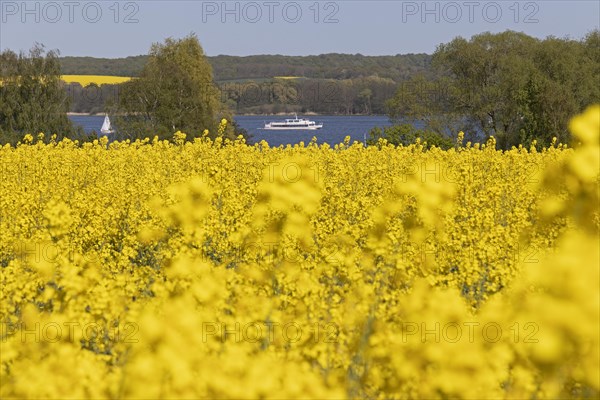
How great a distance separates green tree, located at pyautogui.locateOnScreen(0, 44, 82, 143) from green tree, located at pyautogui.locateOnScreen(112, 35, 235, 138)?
4.08m

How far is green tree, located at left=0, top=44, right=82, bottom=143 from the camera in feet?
184

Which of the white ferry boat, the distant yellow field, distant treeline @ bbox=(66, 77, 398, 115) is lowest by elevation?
the white ferry boat

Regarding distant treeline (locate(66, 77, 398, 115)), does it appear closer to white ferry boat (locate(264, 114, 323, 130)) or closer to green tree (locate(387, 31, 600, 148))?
white ferry boat (locate(264, 114, 323, 130))

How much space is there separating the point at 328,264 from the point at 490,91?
52.2 meters

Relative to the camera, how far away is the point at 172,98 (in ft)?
203

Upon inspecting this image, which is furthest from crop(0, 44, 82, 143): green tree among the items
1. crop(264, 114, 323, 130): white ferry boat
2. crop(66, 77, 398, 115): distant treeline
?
crop(264, 114, 323, 130): white ferry boat

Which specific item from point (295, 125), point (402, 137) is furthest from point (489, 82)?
point (295, 125)

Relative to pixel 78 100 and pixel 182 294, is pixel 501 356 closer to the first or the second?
pixel 182 294

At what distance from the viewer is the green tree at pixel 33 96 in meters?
56.1

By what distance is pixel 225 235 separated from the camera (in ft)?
46.6

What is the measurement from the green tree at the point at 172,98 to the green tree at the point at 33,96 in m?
4.08

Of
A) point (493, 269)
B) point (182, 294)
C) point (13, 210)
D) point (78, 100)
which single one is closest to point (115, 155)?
point (13, 210)

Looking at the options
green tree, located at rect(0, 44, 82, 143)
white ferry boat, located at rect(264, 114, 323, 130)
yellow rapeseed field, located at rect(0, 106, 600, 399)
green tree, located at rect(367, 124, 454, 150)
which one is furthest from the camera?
white ferry boat, located at rect(264, 114, 323, 130)

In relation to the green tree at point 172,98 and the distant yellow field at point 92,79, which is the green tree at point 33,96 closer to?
the green tree at point 172,98
